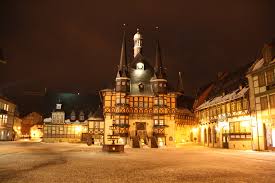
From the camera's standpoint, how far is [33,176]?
1129 centimetres

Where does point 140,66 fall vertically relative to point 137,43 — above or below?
below

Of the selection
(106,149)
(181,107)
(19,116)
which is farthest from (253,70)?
(19,116)

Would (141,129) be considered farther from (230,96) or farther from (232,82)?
(230,96)

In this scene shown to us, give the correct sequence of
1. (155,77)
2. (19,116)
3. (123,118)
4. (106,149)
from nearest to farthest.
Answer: (106,149) → (123,118) → (155,77) → (19,116)

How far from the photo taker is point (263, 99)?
1208 inches

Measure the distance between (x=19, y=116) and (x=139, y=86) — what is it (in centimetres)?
4663

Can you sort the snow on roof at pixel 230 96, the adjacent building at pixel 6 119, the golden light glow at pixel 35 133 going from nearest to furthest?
1. the snow on roof at pixel 230 96
2. the adjacent building at pixel 6 119
3. the golden light glow at pixel 35 133

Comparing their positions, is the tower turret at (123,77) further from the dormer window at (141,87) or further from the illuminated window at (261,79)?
the illuminated window at (261,79)

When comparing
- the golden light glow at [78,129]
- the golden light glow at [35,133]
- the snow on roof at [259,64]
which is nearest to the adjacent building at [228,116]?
the snow on roof at [259,64]

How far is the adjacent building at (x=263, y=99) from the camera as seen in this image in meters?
29.2

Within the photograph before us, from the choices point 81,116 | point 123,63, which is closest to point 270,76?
point 123,63

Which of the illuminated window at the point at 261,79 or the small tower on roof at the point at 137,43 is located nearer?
the illuminated window at the point at 261,79

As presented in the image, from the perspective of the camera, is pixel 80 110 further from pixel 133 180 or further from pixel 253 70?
pixel 133 180

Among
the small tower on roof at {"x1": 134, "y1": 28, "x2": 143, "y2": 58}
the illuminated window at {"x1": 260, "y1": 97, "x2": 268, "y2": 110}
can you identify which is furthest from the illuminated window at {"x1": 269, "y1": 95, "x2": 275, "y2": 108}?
the small tower on roof at {"x1": 134, "y1": 28, "x2": 143, "y2": 58}
